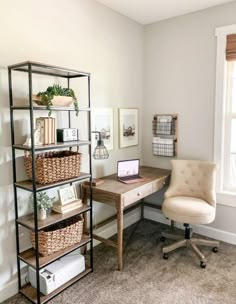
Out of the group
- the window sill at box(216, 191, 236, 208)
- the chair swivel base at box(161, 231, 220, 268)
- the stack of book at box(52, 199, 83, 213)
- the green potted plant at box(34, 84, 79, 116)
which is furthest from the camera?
the window sill at box(216, 191, 236, 208)

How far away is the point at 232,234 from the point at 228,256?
338mm

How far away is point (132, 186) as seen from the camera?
8.32 feet

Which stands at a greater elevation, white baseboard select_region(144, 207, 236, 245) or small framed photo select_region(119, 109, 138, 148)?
small framed photo select_region(119, 109, 138, 148)

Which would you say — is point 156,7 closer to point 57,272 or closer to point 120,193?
point 120,193

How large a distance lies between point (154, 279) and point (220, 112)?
1867 mm

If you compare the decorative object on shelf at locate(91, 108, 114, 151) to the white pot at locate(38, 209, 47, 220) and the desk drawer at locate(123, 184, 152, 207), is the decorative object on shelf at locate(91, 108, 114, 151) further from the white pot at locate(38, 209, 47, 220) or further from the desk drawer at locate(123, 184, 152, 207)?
the white pot at locate(38, 209, 47, 220)

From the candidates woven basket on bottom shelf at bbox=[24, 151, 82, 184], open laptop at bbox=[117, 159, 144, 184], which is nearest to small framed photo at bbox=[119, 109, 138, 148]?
open laptop at bbox=[117, 159, 144, 184]

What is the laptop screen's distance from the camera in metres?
2.75

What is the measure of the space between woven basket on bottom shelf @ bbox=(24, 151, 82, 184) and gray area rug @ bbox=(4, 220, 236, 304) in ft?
3.15

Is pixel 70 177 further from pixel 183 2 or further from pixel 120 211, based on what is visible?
pixel 183 2

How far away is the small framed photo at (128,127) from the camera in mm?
3137

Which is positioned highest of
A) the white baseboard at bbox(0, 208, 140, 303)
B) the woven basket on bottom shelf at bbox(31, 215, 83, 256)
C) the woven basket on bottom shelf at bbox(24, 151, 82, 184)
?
the woven basket on bottom shelf at bbox(24, 151, 82, 184)

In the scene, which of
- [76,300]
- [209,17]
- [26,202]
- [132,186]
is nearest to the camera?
[76,300]

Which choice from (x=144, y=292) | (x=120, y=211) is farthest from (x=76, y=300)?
(x=120, y=211)
